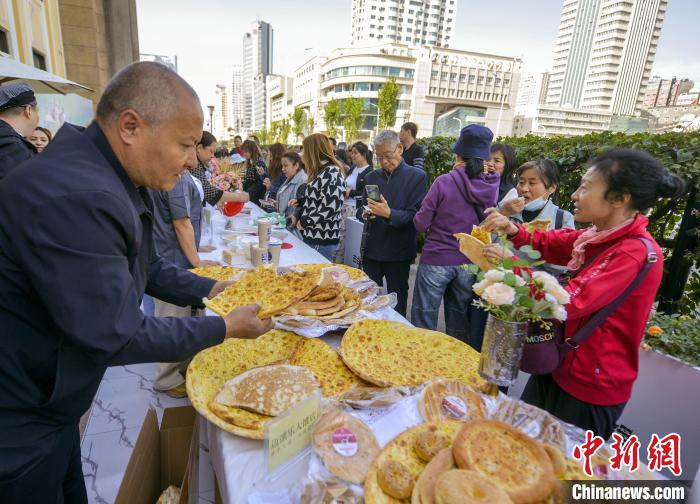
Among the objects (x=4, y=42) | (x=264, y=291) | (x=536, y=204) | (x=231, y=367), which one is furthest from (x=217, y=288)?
(x=4, y=42)

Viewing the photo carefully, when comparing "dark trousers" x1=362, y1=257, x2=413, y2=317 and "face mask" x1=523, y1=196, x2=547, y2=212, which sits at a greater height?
"face mask" x1=523, y1=196, x2=547, y2=212

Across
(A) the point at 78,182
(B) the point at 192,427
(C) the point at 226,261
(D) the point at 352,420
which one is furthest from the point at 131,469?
(C) the point at 226,261

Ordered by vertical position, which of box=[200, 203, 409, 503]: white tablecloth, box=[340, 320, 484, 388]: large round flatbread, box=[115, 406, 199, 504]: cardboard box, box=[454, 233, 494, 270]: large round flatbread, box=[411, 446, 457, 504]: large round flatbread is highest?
box=[454, 233, 494, 270]: large round flatbread

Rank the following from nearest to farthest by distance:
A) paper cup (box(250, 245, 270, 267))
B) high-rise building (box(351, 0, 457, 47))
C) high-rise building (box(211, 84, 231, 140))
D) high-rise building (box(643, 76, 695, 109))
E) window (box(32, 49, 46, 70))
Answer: paper cup (box(250, 245, 270, 267)) < window (box(32, 49, 46, 70)) < high-rise building (box(351, 0, 457, 47)) < high-rise building (box(643, 76, 695, 109)) < high-rise building (box(211, 84, 231, 140))

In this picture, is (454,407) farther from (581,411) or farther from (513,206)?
(513,206)

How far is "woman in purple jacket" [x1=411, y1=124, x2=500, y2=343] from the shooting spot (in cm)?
318

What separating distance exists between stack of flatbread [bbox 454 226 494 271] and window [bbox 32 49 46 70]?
12.8 m

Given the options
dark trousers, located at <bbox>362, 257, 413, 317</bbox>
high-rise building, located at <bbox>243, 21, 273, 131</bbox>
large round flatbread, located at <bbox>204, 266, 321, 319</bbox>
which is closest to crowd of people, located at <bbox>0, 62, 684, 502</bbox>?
large round flatbread, located at <bbox>204, 266, 321, 319</bbox>

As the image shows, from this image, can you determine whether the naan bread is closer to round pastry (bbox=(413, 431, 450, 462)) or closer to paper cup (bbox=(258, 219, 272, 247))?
paper cup (bbox=(258, 219, 272, 247))

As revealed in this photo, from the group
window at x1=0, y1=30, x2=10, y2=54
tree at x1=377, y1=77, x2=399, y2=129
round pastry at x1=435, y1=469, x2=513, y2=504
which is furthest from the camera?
tree at x1=377, y1=77, x2=399, y2=129

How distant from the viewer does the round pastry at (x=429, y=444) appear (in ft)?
3.79

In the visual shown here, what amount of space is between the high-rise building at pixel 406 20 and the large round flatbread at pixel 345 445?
115 m

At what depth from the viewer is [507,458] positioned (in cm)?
108

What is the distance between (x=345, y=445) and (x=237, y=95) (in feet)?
574
